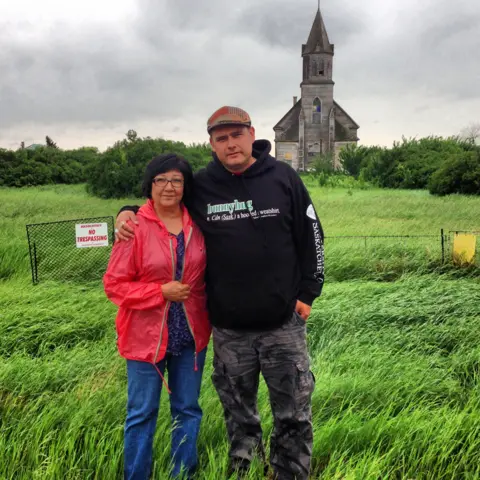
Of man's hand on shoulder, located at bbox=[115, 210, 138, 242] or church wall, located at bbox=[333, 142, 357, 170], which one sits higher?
church wall, located at bbox=[333, 142, 357, 170]

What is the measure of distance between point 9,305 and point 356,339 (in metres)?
3.57

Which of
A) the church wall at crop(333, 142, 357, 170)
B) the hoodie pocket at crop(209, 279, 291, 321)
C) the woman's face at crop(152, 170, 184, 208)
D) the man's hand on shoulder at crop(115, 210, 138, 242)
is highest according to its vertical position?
the church wall at crop(333, 142, 357, 170)

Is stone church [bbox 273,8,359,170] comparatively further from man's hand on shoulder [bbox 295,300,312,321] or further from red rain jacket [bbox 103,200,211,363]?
red rain jacket [bbox 103,200,211,363]

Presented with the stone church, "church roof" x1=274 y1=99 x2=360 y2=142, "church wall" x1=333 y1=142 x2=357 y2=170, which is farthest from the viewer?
"church roof" x1=274 y1=99 x2=360 y2=142

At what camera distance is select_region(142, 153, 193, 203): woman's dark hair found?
7.39 ft

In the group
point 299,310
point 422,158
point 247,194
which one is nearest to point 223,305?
point 299,310

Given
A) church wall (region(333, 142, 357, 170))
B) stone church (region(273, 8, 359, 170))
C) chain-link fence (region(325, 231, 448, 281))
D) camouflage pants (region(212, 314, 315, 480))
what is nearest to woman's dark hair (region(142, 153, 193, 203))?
camouflage pants (region(212, 314, 315, 480))

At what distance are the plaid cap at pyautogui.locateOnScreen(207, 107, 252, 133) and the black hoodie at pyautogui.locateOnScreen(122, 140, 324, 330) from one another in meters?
0.17

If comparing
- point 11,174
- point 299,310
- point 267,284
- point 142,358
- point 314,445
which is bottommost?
point 314,445

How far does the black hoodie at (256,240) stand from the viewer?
2230 millimetres

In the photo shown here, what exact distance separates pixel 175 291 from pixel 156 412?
623 mm

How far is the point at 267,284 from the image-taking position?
7.34 feet

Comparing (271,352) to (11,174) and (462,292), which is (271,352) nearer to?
(462,292)

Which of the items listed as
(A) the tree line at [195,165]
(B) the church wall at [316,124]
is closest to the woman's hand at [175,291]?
(A) the tree line at [195,165]
